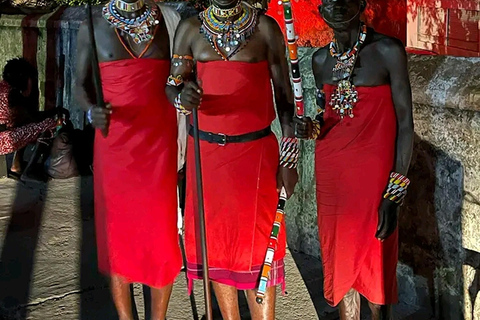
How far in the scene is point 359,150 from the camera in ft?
10.9

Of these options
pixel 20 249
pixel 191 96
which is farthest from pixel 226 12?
pixel 20 249

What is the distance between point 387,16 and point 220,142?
19.1 feet

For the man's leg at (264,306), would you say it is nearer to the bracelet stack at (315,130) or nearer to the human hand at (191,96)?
the bracelet stack at (315,130)

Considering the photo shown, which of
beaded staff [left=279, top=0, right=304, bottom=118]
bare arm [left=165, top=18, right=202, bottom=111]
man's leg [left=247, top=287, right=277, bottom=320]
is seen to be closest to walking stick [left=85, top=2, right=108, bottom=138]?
bare arm [left=165, top=18, right=202, bottom=111]

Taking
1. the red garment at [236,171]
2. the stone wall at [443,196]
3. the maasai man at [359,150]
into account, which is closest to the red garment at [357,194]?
the maasai man at [359,150]

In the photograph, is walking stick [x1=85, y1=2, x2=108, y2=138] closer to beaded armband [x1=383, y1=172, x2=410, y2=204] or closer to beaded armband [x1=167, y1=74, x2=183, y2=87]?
beaded armband [x1=167, y1=74, x2=183, y2=87]

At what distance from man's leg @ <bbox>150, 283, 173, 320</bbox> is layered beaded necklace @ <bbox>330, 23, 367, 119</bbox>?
4.60 feet

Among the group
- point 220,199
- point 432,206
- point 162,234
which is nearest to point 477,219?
point 432,206

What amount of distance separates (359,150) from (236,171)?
0.61m

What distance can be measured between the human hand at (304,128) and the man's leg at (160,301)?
3.93 feet

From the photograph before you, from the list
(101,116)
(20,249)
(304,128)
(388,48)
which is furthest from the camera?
(20,249)

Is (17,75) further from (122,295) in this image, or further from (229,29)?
(229,29)

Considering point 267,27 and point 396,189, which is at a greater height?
point 267,27

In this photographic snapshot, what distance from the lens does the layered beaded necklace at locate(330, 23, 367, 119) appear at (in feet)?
10.6
